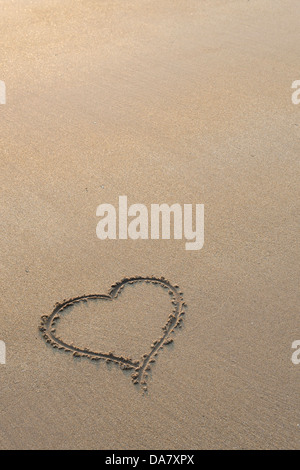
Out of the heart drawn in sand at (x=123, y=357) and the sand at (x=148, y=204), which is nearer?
the sand at (x=148, y=204)

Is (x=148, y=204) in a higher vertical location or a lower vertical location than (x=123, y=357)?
higher

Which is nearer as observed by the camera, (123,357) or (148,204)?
(123,357)

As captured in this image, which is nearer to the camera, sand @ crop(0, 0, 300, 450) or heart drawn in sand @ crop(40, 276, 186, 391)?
sand @ crop(0, 0, 300, 450)
